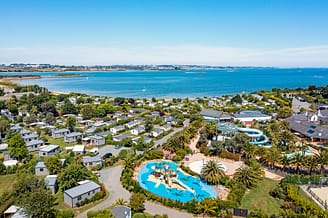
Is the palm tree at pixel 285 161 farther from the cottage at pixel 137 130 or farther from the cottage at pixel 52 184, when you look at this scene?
the cottage at pixel 137 130

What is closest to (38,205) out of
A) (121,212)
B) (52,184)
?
(52,184)

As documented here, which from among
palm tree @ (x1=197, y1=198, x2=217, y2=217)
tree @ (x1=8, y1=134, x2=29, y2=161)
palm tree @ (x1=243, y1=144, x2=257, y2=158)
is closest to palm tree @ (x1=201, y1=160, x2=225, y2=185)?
palm tree @ (x1=197, y1=198, x2=217, y2=217)

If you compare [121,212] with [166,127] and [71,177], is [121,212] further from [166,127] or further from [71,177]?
[166,127]

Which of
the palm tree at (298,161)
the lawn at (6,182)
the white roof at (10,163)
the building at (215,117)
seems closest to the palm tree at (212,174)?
the palm tree at (298,161)

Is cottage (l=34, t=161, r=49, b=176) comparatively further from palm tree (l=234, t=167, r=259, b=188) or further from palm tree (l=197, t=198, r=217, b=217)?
palm tree (l=234, t=167, r=259, b=188)

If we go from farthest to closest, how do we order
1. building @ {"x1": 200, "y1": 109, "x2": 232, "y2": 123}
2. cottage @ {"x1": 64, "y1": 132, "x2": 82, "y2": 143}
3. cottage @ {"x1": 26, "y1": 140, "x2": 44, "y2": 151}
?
1. building @ {"x1": 200, "y1": 109, "x2": 232, "y2": 123}
2. cottage @ {"x1": 64, "y1": 132, "x2": 82, "y2": 143}
3. cottage @ {"x1": 26, "y1": 140, "x2": 44, "y2": 151}
